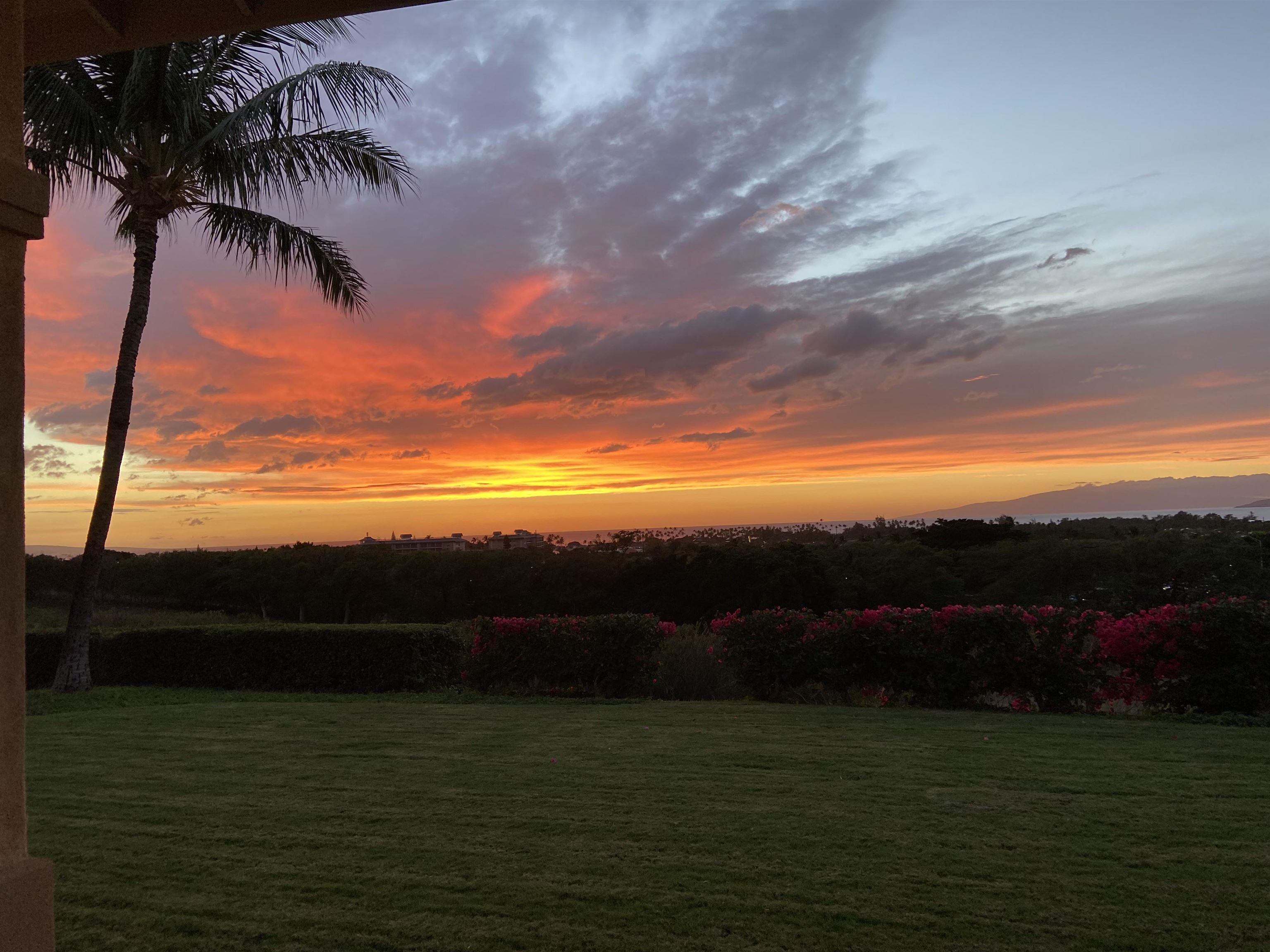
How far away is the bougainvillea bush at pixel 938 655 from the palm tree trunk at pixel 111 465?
28.6ft

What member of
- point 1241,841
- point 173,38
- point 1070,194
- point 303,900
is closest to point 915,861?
point 1241,841

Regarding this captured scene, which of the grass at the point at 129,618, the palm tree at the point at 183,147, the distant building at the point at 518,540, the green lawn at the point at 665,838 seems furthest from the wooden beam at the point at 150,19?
the distant building at the point at 518,540

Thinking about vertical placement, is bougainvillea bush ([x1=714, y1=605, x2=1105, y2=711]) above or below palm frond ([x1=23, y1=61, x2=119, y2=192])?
below

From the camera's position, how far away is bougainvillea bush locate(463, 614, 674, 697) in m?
10.2

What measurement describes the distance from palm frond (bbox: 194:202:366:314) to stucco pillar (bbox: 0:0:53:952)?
34.2ft

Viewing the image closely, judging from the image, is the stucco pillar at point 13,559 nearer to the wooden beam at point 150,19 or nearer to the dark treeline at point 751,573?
the wooden beam at point 150,19

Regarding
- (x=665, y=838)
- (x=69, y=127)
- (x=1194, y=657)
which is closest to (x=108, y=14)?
(x=665, y=838)

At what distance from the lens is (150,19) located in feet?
11.2

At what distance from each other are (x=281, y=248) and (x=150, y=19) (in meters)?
9.73

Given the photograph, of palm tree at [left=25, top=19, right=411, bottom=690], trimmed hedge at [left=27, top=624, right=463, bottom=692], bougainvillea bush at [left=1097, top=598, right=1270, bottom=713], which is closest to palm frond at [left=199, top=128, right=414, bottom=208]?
palm tree at [left=25, top=19, right=411, bottom=690]

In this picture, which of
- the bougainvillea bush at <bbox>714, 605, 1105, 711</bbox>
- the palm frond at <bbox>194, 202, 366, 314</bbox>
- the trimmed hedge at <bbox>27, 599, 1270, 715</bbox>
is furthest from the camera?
the palm frond at <bbox>194, 202, 366, 314</bbox>

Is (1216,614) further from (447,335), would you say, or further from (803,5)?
(447,335)

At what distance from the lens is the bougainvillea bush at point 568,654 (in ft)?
33.3

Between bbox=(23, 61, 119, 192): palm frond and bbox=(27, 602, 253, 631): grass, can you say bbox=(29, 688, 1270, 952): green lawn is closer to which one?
bbox=(23, 61, 119, 192): palm frond
